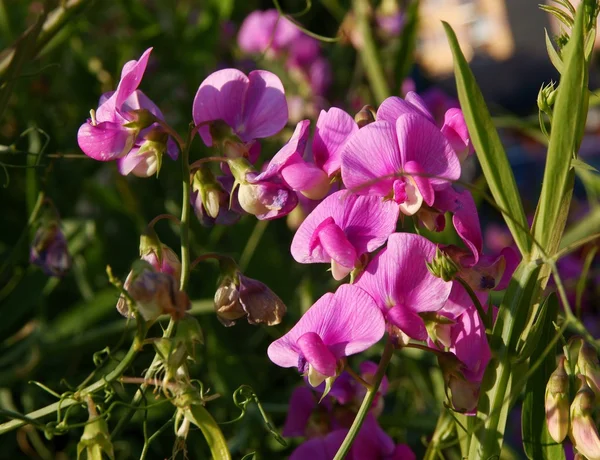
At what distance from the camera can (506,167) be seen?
39 cm

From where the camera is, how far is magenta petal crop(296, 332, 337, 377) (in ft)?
1.30

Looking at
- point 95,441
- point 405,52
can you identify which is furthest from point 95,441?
point 405,52

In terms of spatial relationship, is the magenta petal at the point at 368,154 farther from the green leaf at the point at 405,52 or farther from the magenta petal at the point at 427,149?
the green leaf at the point at 405,52

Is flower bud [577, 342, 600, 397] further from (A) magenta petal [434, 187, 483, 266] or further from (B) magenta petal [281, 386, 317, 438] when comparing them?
(B) magenta petal [281, 386, 317, 438]

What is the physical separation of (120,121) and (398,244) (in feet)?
0.51

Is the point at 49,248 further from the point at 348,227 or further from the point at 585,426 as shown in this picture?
the point at 585,426

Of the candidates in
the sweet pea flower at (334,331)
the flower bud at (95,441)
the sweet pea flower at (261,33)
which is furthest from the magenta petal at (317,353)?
the sweet pea flower at (261,33)

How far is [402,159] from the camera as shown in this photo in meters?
0.40

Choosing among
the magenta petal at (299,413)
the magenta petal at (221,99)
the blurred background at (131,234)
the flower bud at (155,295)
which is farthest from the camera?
the blurred background at (131,234)

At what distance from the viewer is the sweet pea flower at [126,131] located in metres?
0.41

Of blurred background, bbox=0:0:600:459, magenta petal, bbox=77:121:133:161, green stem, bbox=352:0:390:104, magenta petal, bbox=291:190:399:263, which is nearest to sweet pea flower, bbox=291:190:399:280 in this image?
magenta petal, bbox=291:190:399:263

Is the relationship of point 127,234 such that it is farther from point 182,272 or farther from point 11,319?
point 182,272

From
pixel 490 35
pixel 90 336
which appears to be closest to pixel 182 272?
pixel 90 336

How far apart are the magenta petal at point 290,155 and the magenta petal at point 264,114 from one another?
4 centimetres
